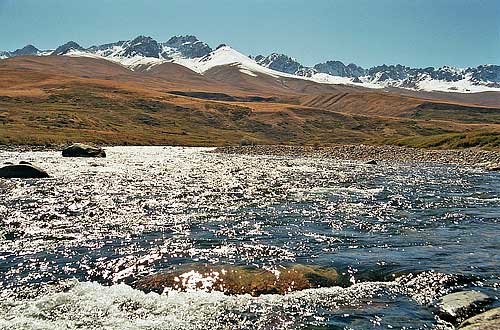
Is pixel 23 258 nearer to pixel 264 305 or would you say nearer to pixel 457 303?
pixel 264 305

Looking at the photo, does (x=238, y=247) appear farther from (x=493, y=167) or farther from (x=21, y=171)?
(x=493, y=167)

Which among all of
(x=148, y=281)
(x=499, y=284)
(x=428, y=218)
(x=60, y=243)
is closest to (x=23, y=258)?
(x=60, y=243)

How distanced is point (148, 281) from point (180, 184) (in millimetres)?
32665

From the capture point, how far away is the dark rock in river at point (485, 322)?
46.6 feet

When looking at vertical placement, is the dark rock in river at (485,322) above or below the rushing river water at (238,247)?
above

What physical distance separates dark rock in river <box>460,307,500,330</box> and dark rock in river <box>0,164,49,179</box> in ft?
166

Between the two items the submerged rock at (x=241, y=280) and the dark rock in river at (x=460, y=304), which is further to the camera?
the submerged rock at (x=241, y=280)

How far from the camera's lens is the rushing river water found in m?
17.5

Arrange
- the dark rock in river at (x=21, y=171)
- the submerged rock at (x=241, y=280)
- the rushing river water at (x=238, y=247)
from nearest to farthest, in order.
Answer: the rushing river water at (x=238, y=247) → the submerged rock at (x=241, y=280) → the dark rock in river at (x=21, y=171)

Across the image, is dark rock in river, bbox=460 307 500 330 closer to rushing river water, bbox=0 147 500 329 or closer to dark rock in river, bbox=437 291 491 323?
rushing river water, bbox=0 147 500 329

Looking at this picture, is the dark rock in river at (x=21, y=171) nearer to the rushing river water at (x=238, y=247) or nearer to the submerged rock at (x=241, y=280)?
the rushing river water at (x=238, y=247)

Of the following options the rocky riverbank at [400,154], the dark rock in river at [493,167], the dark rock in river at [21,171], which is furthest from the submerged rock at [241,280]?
the rocky riverbank at [400,154]

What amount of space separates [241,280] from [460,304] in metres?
8.64

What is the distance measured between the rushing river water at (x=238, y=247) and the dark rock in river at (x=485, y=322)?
1.32 metres
